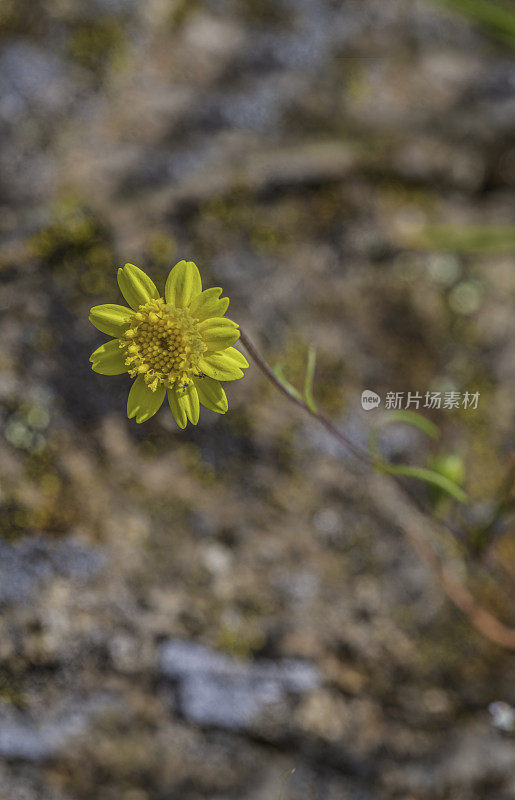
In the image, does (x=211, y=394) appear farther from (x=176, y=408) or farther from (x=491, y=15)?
(x=491, y=15)

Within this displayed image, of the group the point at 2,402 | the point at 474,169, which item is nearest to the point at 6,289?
the point at 2,402

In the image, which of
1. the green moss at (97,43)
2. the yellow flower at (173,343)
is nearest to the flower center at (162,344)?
the yellow flower at (173,343)

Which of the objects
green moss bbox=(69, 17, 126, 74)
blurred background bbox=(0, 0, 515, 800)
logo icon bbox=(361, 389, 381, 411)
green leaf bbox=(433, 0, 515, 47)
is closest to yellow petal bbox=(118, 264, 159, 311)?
blurred background bbox=(0, 0, 515, 800)

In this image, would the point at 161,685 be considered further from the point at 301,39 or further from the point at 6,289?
the point at 301,39

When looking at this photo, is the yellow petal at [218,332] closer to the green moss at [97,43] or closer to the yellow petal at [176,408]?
the yellow petal at [176,408]

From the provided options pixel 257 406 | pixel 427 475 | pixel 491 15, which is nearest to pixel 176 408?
pixel 257 406

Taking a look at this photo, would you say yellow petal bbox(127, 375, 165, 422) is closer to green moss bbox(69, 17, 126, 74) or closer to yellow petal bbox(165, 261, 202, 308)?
yellow petal bbox(165, 261, 202, 308)
